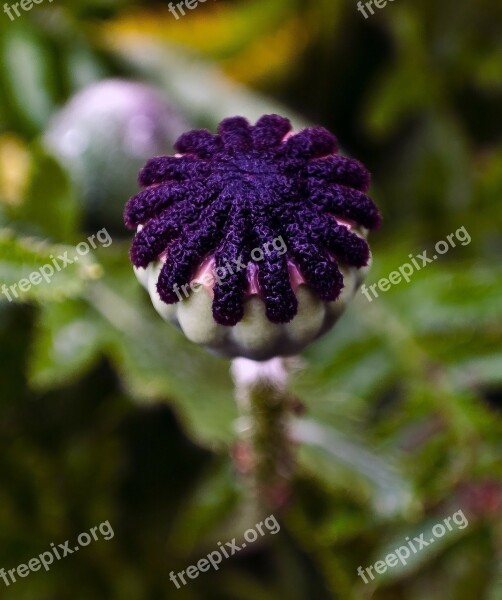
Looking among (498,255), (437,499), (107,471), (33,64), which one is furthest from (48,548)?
(498,255)

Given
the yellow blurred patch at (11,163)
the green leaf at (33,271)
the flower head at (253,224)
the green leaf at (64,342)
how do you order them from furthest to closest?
the yellow blurred patch at (11,163)
the green leaf at (64,342)
the green leaf at (33,271)
the flower head at (253,224)

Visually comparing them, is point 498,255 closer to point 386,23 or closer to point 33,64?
point 386,23

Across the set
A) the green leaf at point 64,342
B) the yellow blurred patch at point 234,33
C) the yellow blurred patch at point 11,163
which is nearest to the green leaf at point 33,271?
the green leaf at point 64,342

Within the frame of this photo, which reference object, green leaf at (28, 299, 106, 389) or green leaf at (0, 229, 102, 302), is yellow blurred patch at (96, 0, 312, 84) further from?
green leaf at (0, 229, 102, 302)

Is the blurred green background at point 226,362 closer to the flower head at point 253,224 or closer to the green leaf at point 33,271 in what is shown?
the green leaf at point 33,271

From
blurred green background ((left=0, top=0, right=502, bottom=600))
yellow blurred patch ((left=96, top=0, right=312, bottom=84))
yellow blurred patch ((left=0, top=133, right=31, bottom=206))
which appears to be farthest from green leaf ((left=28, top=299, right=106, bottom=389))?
yellow blurred patch ((left=96, top=0, right=312, bottom=84))

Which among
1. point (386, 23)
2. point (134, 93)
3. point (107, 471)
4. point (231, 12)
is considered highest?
point (231, 12)
